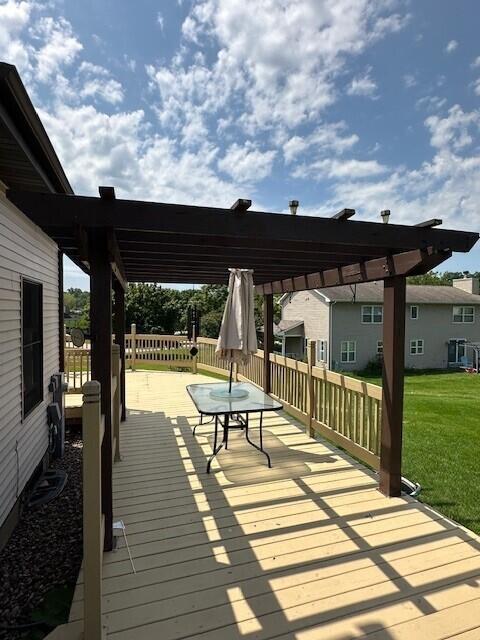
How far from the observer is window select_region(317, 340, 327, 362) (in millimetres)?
20734

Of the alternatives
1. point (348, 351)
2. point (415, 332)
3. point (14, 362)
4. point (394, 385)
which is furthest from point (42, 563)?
point (415, 332)

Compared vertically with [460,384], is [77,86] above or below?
above

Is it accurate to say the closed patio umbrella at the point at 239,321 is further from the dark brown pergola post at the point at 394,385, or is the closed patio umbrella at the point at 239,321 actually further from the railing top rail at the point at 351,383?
the dark brown pergola post at the point at 394,385

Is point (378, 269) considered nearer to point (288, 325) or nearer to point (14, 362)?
point (14, 362)

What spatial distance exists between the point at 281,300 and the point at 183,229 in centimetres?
2456

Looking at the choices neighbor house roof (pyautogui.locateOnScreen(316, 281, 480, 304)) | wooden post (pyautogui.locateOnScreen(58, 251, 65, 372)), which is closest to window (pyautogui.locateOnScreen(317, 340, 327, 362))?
neighbor house roof (pyautogui.locateOnScreen(316, 281, 480, 304))

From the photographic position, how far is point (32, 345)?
437 centimetres

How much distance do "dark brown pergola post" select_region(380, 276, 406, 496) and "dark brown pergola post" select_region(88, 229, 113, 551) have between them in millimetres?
2647

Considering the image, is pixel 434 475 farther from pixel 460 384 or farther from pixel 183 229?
pixel 460 384

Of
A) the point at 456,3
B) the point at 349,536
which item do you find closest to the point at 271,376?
the point at 349,536

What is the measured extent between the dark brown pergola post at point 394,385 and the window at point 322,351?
17448mm

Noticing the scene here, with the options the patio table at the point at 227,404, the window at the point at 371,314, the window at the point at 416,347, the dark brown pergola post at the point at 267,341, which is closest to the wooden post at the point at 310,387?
the patio table at the point at 227,404

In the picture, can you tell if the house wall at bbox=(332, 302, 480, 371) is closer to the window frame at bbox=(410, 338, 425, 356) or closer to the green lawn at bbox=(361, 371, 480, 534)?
the window frame at bbox=(410, 338, 425, 356)

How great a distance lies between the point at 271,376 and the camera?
698 cm
